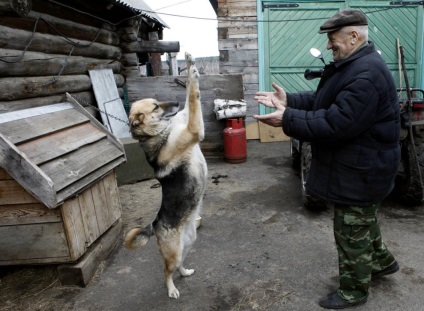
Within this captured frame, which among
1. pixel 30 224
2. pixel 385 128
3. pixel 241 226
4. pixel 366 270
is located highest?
pixel 385 128

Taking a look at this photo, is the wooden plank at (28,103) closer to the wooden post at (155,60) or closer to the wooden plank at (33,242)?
the wooden plank at (33,242)

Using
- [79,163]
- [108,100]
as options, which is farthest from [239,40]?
[79,163]

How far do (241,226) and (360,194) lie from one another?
197 cm

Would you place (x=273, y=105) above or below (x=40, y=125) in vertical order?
above

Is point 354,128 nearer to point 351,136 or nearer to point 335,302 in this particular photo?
point 351,136

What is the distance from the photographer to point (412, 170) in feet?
12.7

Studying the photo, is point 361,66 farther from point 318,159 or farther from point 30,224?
point 30,224

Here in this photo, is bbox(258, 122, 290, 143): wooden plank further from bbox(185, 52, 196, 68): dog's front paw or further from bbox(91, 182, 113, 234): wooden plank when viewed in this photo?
bbox(185, 52, 196, 68): dog's front paw

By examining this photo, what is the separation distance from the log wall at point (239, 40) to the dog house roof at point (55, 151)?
4885 millimetres

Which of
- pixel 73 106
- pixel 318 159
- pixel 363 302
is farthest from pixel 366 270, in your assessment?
pixel 73 106

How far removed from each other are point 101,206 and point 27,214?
2.53 feet

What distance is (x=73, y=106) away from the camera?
4.03 meters

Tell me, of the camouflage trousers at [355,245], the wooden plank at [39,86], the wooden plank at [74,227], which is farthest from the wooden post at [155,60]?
the camouflage trousers at [355,245]

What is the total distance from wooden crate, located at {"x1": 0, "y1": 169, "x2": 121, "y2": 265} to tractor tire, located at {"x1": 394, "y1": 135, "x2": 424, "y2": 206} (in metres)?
3.68
